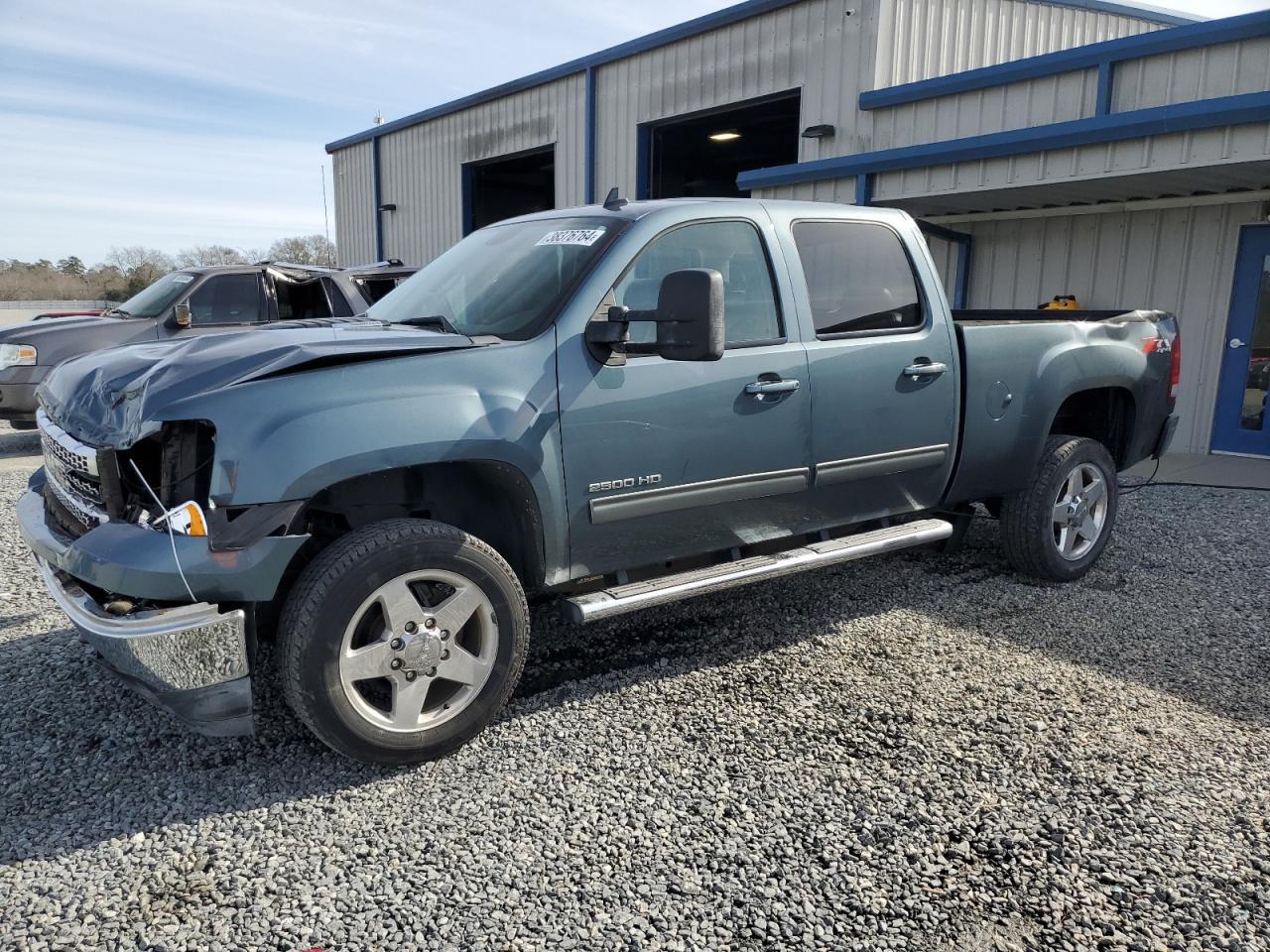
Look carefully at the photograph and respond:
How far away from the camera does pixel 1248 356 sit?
382 inches

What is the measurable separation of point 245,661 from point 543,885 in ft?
3.70

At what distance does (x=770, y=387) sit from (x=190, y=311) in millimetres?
7835

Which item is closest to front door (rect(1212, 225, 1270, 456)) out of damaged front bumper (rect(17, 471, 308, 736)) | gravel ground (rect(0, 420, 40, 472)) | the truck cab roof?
the truck cab roof

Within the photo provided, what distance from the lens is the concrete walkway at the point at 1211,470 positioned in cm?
848

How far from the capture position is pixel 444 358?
324 centimetres

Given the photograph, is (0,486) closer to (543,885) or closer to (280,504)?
(280,504)

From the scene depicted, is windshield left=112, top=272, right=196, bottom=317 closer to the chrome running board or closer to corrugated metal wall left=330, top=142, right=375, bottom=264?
the chrome running board

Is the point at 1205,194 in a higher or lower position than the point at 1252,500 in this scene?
higher

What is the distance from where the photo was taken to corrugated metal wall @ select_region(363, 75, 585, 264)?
16.4 meters

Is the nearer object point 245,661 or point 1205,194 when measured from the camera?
point 245,661

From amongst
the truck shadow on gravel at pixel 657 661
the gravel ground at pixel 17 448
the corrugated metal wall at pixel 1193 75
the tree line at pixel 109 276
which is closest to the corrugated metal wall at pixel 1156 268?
the corrugated metal wall at pixel 1193 75

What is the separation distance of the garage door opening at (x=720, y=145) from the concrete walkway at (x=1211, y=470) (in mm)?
6592

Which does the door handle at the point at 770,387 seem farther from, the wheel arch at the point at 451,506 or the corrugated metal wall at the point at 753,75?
the corrugated metal wall at the point at 753,75

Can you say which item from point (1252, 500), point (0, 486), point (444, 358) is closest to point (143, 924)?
point (444, 358)
